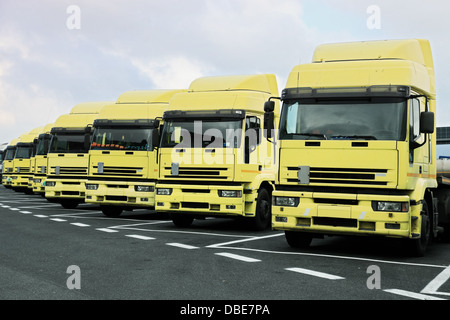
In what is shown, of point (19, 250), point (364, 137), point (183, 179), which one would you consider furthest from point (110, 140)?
point (364, 137)

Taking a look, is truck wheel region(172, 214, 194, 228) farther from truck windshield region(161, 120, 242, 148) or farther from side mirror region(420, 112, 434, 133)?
side mirror region(420, 112, 434, 133)

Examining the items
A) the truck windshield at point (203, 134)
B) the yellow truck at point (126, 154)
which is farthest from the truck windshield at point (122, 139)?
the truck windshield at point (203, 134)

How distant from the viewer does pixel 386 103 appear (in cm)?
948

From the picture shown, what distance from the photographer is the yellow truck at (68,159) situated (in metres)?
19.8

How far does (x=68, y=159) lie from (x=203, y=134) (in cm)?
784

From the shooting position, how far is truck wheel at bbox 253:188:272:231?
14.1m

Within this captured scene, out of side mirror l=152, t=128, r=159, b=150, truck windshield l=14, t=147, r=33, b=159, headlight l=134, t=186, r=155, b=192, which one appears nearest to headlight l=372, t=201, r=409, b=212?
side mirror l=152, t=128, r=159, b=150

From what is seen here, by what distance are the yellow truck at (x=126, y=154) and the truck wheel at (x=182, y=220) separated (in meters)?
1.48

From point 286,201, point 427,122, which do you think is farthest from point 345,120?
point 286,201

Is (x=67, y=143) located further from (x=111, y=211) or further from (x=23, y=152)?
(x=23, y=152)

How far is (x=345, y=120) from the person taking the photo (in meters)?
9.59

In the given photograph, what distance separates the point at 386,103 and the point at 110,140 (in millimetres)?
9444

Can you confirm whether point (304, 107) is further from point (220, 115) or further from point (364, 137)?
point (220, 115)

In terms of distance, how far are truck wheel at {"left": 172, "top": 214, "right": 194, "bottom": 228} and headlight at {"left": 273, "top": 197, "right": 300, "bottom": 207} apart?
5167 mm
